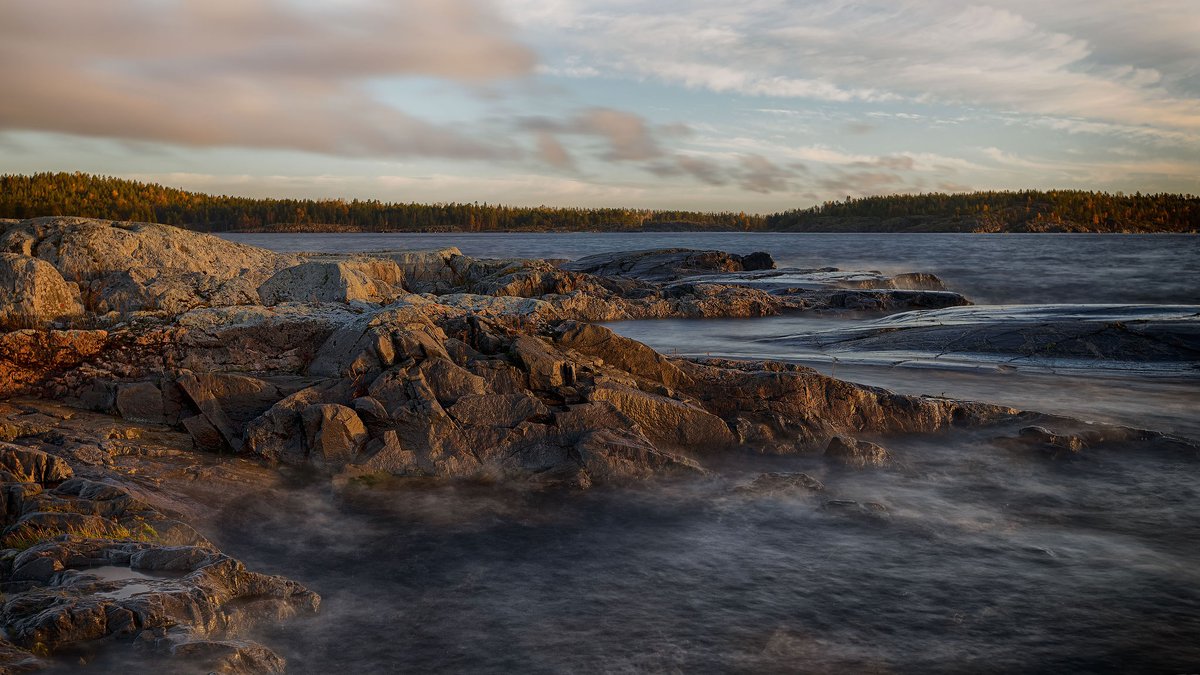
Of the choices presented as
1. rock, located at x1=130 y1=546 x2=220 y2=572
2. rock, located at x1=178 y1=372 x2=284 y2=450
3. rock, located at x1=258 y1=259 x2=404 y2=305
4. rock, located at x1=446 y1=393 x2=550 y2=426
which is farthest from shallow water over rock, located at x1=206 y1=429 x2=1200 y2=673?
rock, located at x1=258 y1=259 x2=404 y2=305

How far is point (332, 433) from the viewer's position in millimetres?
8984

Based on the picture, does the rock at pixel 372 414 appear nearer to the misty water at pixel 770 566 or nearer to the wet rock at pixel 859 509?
the misty water at pixel 770 566

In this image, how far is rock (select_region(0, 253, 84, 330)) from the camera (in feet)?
37.3

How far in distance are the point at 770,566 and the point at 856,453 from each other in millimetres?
3297

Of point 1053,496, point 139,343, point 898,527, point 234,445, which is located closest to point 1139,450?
point 1053,496

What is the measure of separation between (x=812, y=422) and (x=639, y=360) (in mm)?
2420

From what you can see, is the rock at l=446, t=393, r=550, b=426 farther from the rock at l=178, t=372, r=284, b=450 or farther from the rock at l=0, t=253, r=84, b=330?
the rock at l=0, t=253, r=84, b=330

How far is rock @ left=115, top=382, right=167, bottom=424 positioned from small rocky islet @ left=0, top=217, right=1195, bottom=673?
0.02 m

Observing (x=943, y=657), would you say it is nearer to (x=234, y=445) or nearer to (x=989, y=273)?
(x=234, y=445)

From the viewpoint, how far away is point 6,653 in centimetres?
466

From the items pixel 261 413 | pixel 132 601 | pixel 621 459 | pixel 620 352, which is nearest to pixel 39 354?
pixel 261 413

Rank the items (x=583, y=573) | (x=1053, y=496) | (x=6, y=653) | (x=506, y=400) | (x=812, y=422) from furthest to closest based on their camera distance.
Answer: (x=812, y=422)
(x=506, y=400)
(x=1053, y=496)
(x=583, y=573)
(x=6, y=653)

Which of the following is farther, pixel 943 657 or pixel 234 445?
pixel 234 445

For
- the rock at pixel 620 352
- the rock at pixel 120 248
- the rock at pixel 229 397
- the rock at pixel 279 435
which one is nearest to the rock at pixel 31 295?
the rock at pixel 120 248
